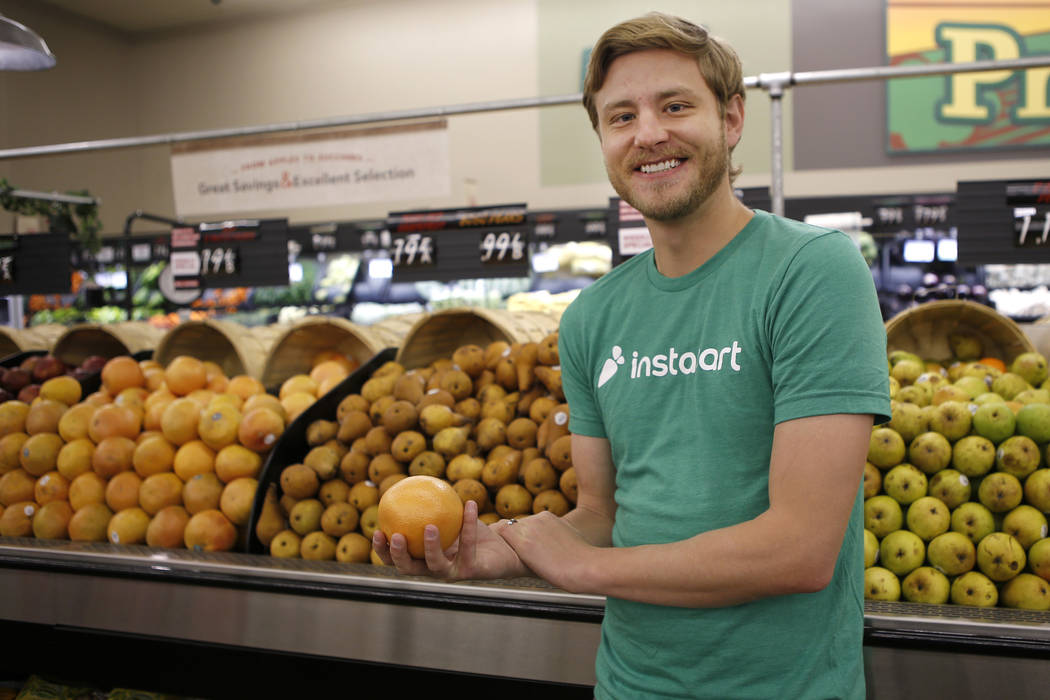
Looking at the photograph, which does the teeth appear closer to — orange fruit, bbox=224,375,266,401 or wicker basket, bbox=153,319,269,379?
orange fruit, bbox=224,375,266,401

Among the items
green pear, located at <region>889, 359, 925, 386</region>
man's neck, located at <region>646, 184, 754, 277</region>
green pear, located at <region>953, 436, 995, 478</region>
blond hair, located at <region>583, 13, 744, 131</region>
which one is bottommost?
green pear, located at <region>953, 436, 995, 478</region>

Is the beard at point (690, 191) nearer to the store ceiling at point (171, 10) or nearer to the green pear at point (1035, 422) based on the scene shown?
the green pear at point (1035, 422)

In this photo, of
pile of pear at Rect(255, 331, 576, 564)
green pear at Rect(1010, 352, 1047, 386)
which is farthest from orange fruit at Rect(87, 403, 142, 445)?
green pear at Rect(1010, 352, 1047, 386)

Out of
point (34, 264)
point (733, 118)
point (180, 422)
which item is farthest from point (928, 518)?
point (34, 264)

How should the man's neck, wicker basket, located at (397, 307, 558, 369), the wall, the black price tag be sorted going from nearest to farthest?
1. the man's neck
2. wicker basket, located at (397, 307, 558, 369)
3. the black price tag
4. the wall

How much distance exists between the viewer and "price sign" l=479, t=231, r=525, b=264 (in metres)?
3.14

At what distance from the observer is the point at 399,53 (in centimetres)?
859

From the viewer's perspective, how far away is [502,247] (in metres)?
3.17

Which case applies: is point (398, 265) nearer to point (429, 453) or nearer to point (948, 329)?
point (429, 453)

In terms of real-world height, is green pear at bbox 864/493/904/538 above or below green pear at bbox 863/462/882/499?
below

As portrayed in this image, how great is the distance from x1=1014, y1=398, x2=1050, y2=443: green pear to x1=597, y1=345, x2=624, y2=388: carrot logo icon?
1.39m

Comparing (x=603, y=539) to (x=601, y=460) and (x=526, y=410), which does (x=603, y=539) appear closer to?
(x=601, y=460)

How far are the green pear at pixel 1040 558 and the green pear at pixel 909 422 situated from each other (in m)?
0.37

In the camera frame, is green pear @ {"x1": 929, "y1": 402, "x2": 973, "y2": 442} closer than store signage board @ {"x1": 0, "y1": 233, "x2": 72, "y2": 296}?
Result: Yes
